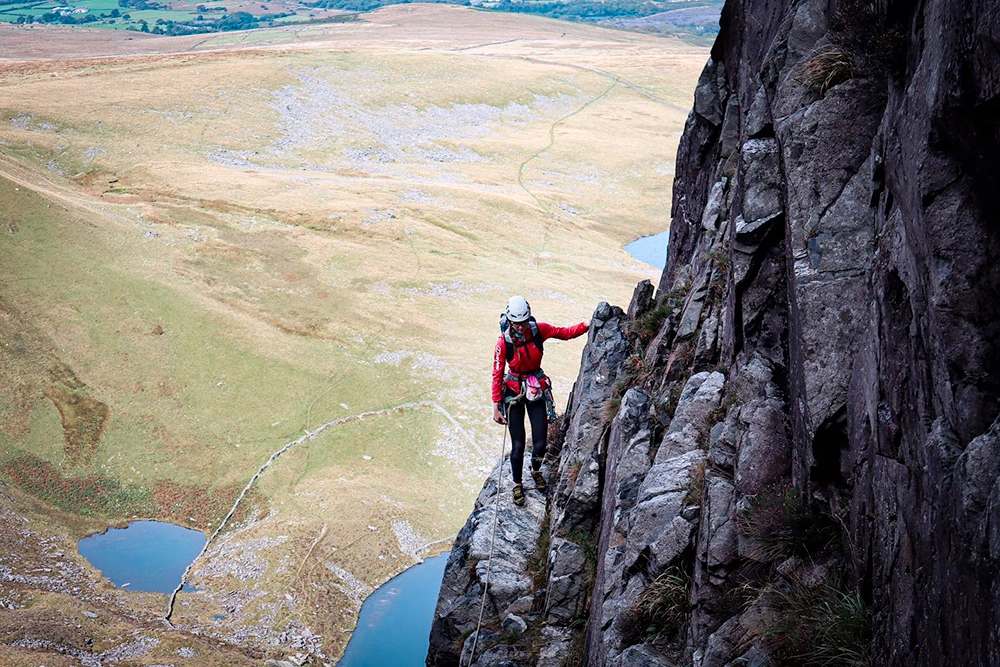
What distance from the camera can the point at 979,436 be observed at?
5754 millimetres

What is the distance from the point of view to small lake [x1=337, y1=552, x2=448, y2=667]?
25.1 m

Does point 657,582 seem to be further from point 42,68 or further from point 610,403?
point 42,68

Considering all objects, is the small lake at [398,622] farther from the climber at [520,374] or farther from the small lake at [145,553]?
the climber at [520,374]

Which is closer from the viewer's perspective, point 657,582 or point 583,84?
point 657,582

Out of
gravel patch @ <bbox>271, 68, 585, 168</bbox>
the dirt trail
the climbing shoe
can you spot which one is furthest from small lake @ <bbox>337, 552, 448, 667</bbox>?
gravel patch @ <bbox>271, 68, 585, 168</bbox>

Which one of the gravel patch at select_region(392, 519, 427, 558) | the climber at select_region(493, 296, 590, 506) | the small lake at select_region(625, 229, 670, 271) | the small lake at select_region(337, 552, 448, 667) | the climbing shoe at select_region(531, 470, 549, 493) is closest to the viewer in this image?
the climber at select_region(493, 296, 590, 506)

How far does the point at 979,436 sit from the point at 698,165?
39.4ft

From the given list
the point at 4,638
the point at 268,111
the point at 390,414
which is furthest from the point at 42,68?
Answer: the point at 4,638

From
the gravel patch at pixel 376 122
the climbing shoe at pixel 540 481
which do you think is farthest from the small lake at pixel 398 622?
the gravel patch at pixel 376 122

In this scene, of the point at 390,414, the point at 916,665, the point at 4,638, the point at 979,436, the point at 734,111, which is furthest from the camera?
the point at 390,414

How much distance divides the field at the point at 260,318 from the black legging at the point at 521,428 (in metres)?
11.0

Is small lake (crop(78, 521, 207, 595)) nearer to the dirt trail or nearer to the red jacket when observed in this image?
the dirt trail

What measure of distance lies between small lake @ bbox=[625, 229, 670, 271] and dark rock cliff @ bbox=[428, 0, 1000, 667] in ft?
167

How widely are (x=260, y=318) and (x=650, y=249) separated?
39697 millimetres
